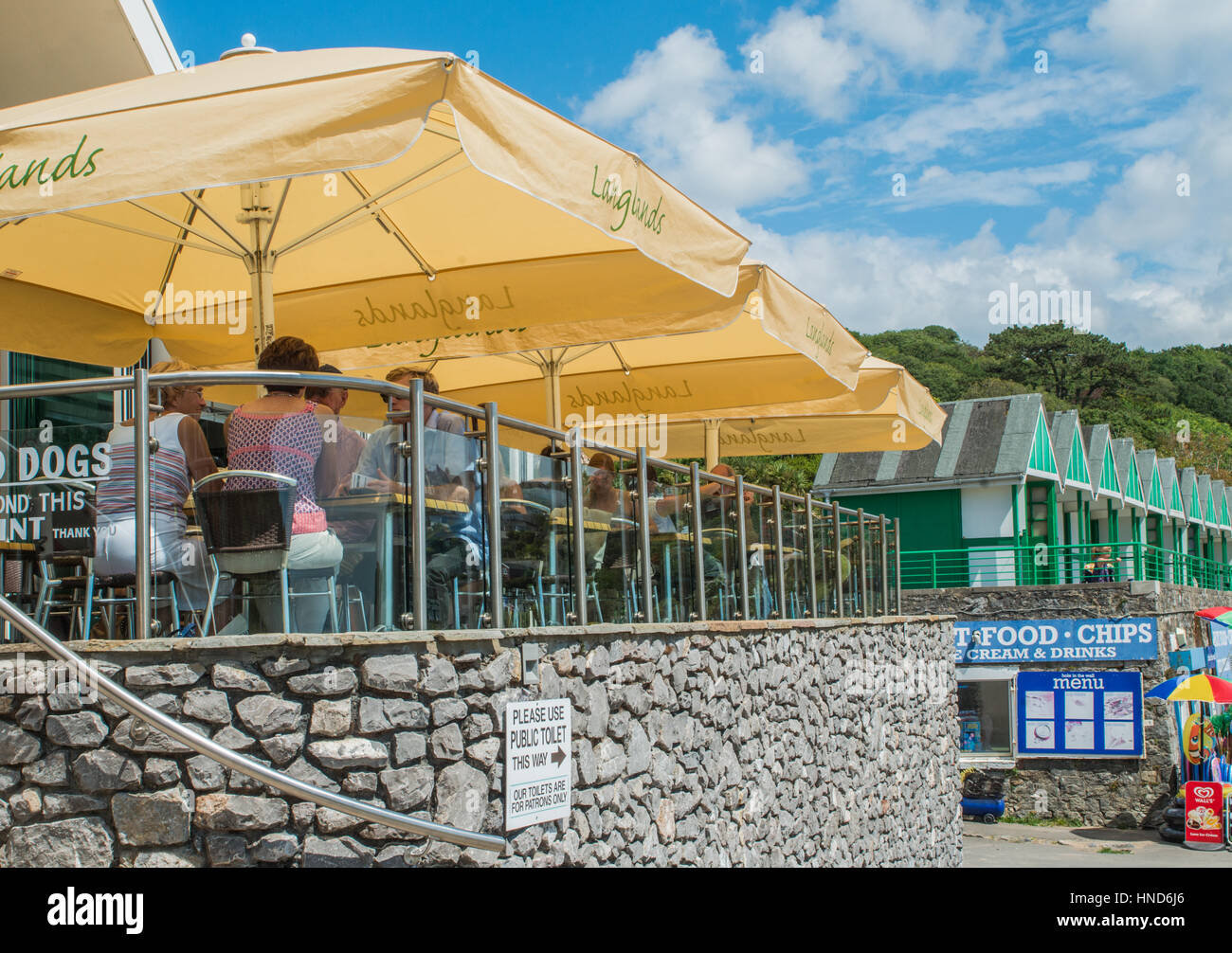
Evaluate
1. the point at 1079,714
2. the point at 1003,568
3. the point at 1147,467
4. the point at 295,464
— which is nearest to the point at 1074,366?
the point at 1147,467

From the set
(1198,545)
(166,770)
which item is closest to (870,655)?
(166,770)

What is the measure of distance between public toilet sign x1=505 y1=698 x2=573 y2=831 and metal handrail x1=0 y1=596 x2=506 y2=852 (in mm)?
780

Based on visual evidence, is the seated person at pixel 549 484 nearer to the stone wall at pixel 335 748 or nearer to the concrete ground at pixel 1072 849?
the stone wall at pixel 335 748

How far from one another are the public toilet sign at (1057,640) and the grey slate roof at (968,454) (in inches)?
233

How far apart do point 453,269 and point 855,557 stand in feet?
20.5

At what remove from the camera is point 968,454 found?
105 feet

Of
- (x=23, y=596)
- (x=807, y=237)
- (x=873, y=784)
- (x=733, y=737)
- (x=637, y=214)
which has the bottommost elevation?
(x=873, y=784)

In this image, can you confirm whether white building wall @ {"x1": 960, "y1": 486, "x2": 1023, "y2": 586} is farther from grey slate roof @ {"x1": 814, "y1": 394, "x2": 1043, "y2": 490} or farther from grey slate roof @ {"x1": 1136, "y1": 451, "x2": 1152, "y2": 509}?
grey slate roof @ {"x1": 1136, "y1": 451, "x2": 1152, "y2": 509}

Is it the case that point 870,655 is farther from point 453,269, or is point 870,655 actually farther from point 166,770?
point 166,770

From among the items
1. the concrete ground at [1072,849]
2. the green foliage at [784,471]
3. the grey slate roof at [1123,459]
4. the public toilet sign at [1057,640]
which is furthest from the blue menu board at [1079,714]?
the grey slate roof at [1123,459]

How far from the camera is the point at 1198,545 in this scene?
51.9m

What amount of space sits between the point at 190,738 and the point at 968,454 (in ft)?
96.1

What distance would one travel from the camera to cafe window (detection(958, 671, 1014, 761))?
25797 millimetres

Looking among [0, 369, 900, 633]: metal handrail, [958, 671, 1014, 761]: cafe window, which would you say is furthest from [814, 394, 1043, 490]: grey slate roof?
[0, 369, 900, 633]: metal handrail
